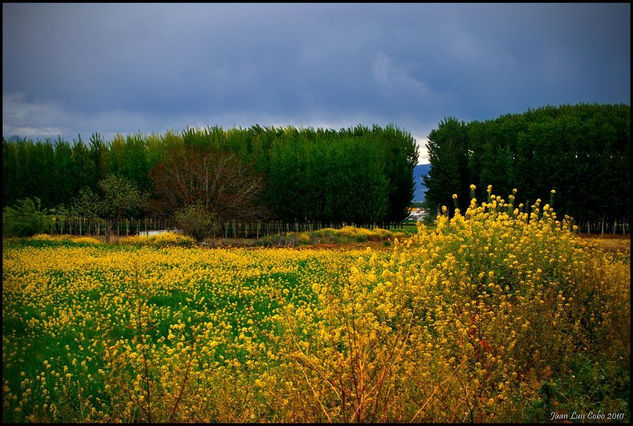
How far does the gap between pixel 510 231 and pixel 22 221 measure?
734 cm

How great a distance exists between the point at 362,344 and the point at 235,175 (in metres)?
25.5

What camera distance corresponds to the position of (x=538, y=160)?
32.3m

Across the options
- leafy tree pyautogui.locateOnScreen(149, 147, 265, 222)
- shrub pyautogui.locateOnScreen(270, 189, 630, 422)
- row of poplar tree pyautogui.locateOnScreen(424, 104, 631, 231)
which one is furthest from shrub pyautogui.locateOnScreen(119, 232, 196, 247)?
row of poplar tree pyautogui.locateOnScreen(424, 104, 631, 231)

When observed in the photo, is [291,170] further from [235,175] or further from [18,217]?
[18,217]

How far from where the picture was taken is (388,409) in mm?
3779

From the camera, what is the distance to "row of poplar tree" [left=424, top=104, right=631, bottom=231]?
26.7m

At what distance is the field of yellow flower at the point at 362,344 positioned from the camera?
407cm

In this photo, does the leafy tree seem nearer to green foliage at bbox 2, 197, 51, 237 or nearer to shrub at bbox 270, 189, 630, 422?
shrub at bbox 270, 189, 630, 422

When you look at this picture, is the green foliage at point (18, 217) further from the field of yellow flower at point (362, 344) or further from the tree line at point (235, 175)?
the tree line at point (235, 175)

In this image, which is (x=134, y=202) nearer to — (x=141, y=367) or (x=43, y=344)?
(x=43, y=344)

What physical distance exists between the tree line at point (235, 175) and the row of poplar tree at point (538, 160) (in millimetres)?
3777

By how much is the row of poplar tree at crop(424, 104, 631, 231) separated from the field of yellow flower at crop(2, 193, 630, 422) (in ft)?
56.2

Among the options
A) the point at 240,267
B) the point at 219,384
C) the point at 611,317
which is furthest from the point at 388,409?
the point at 240,267

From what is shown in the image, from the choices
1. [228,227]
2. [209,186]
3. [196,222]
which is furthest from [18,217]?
[228,227]
